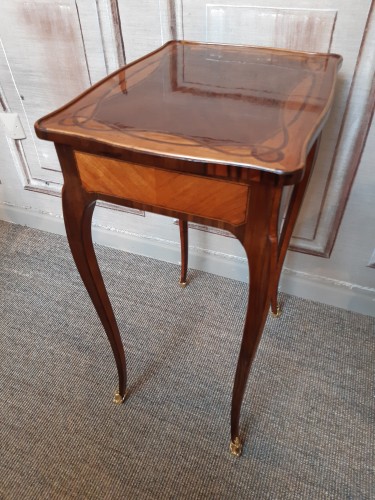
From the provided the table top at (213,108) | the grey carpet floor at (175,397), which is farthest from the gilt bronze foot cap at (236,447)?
the table top at (213,108)

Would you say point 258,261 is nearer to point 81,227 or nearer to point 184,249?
point 81,227

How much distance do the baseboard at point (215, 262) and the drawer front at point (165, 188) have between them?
2.14ft

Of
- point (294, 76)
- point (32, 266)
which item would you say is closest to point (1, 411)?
point (32, 266)

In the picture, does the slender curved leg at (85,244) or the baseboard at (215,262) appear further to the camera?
the baseboard at (215,262)

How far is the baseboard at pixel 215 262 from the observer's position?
42.1 inches

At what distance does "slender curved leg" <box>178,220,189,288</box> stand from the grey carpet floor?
4 centimetres

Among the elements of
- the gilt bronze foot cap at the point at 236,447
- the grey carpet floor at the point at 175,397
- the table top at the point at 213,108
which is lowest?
the grey carpet floor at the point at 175,397

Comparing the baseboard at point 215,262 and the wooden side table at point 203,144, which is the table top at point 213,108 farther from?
the baseboard at point 215,262

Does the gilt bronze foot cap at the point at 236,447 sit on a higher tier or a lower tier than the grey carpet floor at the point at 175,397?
higher

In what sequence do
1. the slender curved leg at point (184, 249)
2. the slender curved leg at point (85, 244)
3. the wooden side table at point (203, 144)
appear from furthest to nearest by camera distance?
1. the slender curved leg at point (184, 249)
2. the slender curved leg at point (85, 244)
3. the wooden side table at point (203, 144)

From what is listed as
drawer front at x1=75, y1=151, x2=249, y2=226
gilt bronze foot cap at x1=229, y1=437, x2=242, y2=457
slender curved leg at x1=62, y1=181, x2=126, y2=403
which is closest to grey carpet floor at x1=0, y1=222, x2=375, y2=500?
gilt bronze foot cap at x1=229, y1=437, x2=242, y2=457

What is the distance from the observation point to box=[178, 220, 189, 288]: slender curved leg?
3.34ft

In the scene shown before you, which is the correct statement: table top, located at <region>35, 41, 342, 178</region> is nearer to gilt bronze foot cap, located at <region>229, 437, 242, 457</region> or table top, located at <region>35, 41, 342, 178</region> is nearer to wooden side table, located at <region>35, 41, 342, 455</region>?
wooden side table, located at <region>35, 41, 342, 455</region>

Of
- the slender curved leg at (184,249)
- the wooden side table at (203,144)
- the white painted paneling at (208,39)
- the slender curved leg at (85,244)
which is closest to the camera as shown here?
the wooden side table at (203,144)
